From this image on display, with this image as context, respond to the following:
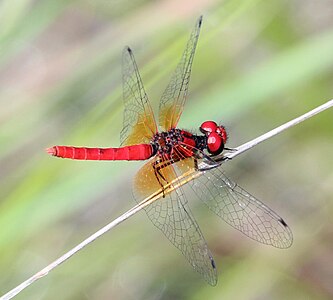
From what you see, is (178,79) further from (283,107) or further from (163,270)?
(163,270)

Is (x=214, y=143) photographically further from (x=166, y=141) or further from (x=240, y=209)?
(x=240, y=209)

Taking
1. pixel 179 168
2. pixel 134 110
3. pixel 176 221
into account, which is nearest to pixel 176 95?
pixel 134 110

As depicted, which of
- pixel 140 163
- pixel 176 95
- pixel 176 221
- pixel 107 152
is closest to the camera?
pixel 176 221

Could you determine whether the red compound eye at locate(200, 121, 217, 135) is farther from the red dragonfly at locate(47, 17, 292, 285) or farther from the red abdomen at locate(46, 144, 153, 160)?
the red abdomen at locate(46, 144, 153, 160)

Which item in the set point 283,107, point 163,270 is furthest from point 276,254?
point 283,107

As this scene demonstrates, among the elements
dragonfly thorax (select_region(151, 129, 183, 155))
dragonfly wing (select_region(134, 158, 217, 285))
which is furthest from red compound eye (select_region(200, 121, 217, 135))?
dragonfly wing (select_region(134, 158, 217, 285))

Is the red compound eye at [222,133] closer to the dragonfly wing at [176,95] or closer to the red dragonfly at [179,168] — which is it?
the red dragonfly at [179,168]
